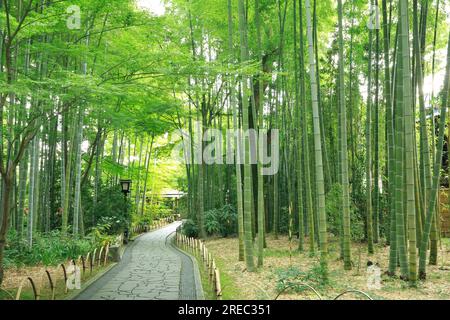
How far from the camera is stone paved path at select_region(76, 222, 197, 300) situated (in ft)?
16.6

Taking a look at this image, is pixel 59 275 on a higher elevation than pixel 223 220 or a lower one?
lower

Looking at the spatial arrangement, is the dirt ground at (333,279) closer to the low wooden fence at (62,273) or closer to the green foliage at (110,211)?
the low wooden fence at (62,273)

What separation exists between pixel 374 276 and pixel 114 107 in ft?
20.9

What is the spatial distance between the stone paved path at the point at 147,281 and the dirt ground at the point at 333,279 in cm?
65

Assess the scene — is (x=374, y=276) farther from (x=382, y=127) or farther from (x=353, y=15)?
(x=382, y=127)

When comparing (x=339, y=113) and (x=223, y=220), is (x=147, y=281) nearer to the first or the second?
(x=339, y=113)

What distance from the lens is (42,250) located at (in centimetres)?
709

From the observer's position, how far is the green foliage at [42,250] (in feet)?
22.6

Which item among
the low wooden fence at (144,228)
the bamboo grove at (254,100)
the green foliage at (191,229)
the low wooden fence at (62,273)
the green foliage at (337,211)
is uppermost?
the bamboo grove at (254,100)

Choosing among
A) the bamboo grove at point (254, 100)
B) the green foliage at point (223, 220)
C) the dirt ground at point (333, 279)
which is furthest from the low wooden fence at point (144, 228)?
the dirt ground at point (333, 279)

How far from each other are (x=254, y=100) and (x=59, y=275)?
5.46 m

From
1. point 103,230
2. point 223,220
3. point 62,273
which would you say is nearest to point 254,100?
point 223,220

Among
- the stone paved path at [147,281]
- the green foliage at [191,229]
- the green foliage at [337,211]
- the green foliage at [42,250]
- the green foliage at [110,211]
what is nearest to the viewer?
the stone paved path at [147,281]
